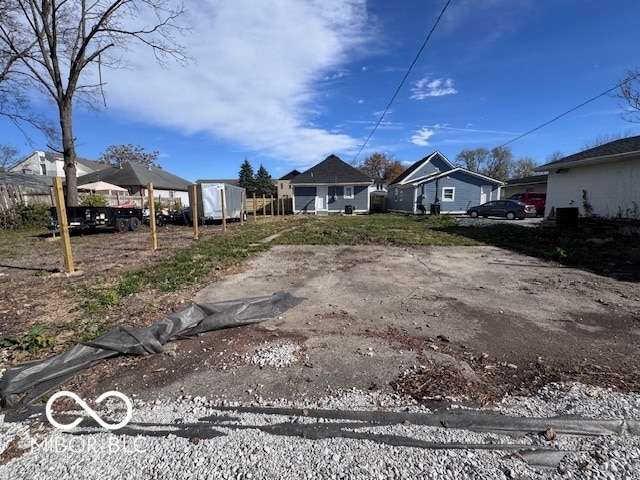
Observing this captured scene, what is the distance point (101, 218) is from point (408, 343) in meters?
14.0

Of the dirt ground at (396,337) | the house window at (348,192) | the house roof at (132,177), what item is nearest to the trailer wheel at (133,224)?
the dirt ground at (396,337)

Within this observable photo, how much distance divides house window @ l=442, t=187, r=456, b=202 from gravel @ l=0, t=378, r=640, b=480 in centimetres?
2498

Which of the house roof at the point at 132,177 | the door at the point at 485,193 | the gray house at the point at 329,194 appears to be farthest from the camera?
the house roof at the point at 132,177

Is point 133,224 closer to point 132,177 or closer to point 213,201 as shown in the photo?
point 213,201

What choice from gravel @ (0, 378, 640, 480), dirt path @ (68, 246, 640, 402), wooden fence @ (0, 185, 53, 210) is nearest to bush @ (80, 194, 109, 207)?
wooden fence @ (0, 185, 53, 210)

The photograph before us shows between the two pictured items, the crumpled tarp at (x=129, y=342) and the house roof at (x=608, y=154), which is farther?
the house roof at (x=608, y=154)

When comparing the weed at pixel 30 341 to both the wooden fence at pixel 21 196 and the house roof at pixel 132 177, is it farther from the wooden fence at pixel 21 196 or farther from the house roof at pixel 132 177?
the house roof at pixel 132 177

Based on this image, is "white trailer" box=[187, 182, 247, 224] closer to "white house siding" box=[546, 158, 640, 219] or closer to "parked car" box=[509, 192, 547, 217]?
"white house siding" box=[546, 158, 640, 219]

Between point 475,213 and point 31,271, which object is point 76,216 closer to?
point 31,271

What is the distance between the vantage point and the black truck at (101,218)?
11.8m

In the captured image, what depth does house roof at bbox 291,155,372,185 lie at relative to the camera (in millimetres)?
27062

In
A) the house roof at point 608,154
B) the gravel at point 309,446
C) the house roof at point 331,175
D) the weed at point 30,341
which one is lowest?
the gravel at point 309,446

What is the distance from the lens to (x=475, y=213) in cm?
2303

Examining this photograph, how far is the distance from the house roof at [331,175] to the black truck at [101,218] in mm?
15244
